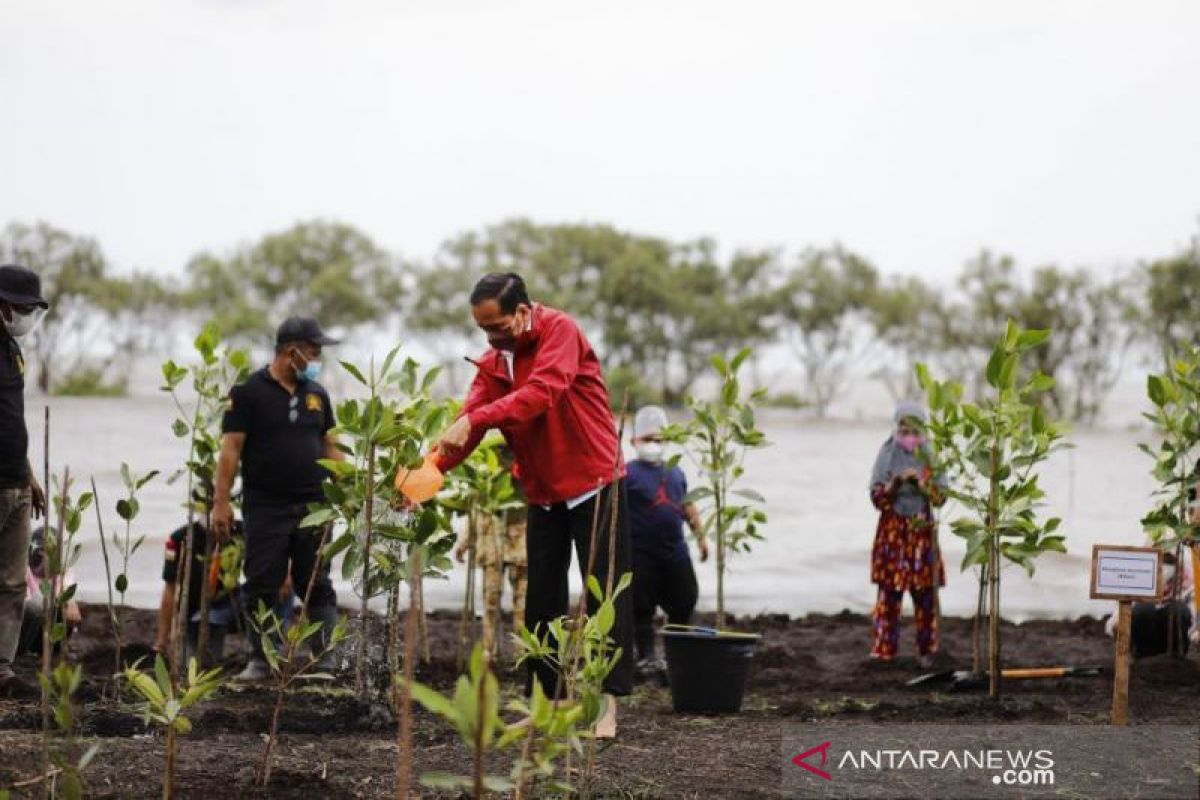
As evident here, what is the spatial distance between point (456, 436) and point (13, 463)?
Answer: 1.96m

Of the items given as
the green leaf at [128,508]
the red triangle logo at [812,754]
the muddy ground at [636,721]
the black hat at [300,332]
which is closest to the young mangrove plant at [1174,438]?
the muddy ground at [636,721]

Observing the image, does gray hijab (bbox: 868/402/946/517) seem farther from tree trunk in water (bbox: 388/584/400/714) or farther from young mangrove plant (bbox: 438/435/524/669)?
tree trunk in water (bbox: 388/584/400/714)

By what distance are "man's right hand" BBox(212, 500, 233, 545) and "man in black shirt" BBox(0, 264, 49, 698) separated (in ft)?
3.46

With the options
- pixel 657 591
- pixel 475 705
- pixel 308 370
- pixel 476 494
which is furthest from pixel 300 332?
pixel 475 705

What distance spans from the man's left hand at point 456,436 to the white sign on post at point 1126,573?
7.89ft

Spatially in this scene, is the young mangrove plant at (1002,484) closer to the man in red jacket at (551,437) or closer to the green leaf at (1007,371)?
the green leaf at (1007,371)

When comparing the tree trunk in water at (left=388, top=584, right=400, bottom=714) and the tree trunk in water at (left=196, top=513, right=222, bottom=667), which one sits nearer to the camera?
the tree trunk in water at (left=388, top=584, right=400, bottom=714)

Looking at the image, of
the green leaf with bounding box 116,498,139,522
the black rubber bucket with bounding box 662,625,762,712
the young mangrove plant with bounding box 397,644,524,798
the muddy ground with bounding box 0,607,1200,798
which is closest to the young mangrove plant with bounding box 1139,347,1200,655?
the muddy ground with bounding box 0,607,1200,798

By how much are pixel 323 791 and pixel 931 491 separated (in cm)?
401

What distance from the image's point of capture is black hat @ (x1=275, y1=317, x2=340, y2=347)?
6.34m

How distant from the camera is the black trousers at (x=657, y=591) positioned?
7.25 meters

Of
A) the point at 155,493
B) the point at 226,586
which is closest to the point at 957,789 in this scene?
the point at 226,586

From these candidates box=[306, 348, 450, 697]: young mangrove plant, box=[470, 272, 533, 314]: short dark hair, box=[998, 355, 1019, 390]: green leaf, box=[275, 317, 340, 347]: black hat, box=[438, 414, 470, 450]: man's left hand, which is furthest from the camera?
box=[275, 317, 340, 347]: black hat

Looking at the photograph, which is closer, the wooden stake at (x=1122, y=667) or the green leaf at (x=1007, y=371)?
the wooden stake at (x=1122, y=667)
